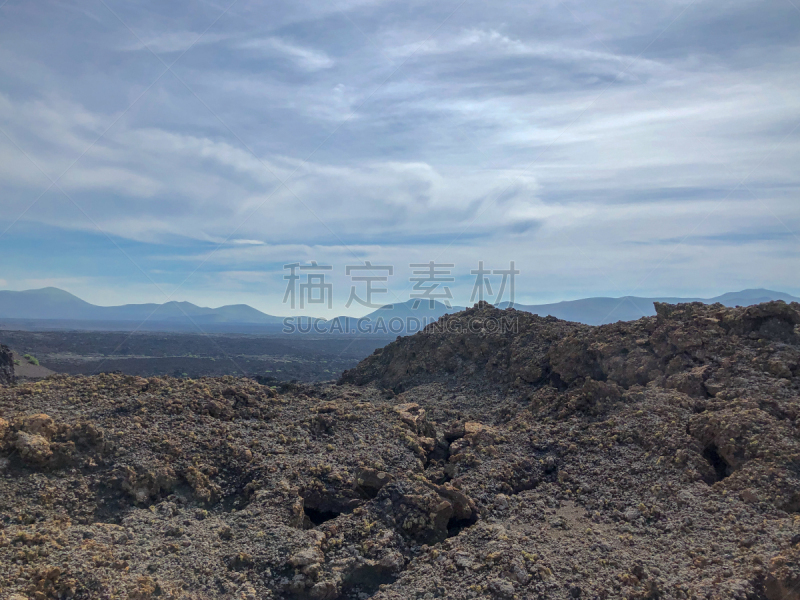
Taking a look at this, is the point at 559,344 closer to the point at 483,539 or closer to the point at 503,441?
the point at 503,441

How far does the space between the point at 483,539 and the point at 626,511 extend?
3.07 meters

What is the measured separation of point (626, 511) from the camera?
9.38 m

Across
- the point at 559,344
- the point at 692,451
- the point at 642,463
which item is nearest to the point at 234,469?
the point at 642,463

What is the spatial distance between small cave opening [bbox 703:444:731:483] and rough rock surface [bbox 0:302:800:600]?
5 centimetres

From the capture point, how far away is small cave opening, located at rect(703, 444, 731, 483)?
33.1 ft

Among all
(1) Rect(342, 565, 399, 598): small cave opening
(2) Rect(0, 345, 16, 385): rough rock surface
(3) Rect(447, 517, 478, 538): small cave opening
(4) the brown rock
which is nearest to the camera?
(1) Rect(342, 565, 399, 598): small cave opening

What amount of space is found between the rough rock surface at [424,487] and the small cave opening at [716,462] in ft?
0.15

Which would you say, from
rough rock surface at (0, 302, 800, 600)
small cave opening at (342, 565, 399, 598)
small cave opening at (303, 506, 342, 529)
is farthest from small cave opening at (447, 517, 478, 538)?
small cave opening at (303, 506, 342, 529)

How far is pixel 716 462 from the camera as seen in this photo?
1049 centimetres

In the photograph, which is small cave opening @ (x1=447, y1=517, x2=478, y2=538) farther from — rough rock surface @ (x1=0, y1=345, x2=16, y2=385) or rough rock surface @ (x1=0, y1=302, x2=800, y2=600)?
rough rock surface @ (x1=0, y1=345, x2=16, y2=385)

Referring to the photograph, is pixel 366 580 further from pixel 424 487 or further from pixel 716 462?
pixel 716 462

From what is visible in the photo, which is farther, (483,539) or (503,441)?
(503,441)

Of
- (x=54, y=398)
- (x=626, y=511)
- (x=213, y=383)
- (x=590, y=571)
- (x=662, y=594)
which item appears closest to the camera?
(x=662, y=594)

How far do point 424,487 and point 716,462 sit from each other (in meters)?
6.68
